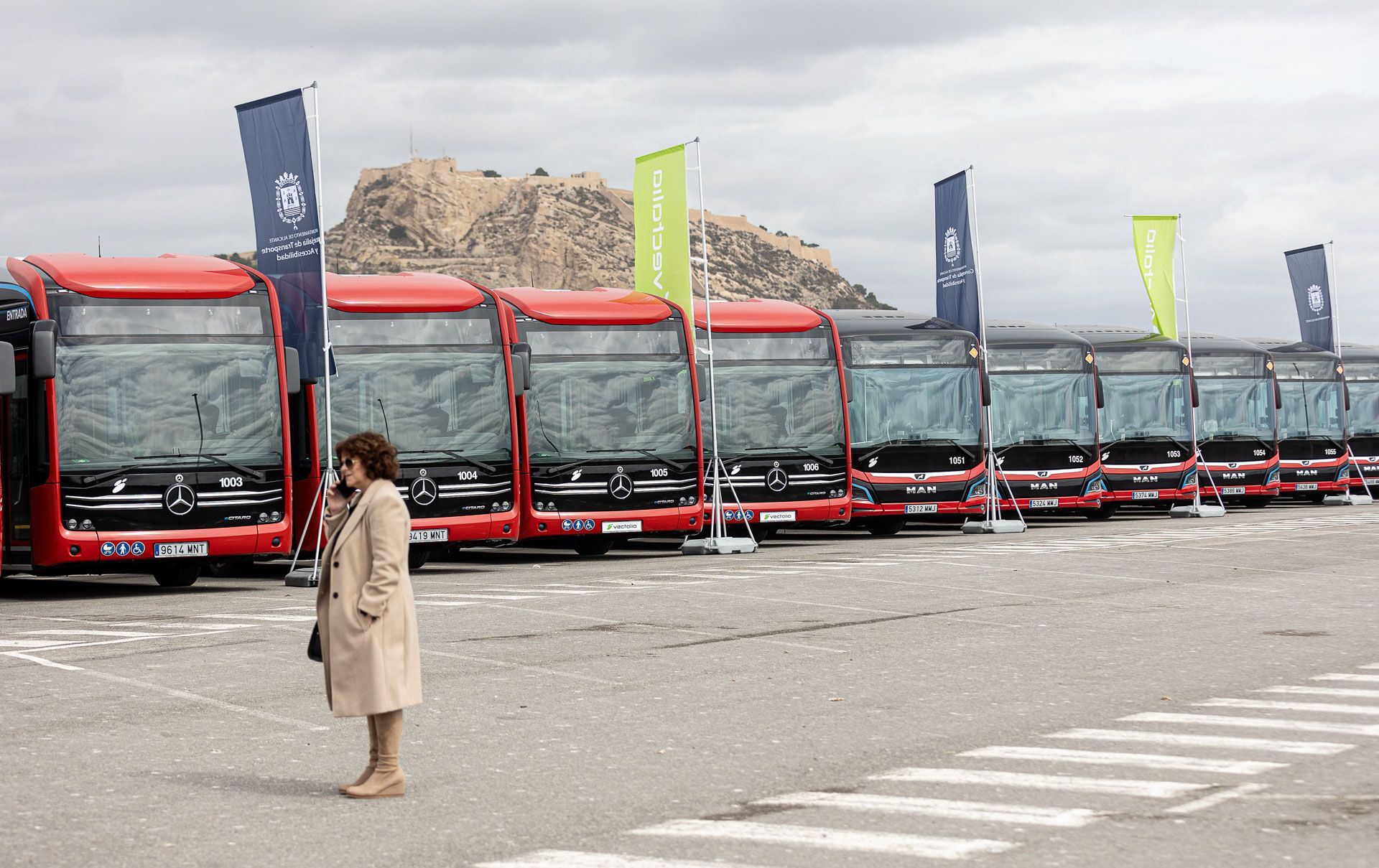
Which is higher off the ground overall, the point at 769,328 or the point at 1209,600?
the point at 769,328

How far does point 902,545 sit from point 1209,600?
31.6ft

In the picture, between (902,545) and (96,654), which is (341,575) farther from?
(902,545)

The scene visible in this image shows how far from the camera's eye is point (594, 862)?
6305 millimetres

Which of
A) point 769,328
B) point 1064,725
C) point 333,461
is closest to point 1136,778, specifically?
point 1064,725

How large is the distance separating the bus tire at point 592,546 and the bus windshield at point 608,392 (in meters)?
2.23

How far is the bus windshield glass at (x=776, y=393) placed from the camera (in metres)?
26.0

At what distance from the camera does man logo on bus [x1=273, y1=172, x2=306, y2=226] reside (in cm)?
2078

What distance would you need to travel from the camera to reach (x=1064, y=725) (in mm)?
9172

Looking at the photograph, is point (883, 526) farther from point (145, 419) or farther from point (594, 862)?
point (594, 862)

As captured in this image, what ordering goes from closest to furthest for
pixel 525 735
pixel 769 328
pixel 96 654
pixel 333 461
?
1. pixel 525 735
2. pixel 96 654
3. pixel 333 461
4. pixel 769 328

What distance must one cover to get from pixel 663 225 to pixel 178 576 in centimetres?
891

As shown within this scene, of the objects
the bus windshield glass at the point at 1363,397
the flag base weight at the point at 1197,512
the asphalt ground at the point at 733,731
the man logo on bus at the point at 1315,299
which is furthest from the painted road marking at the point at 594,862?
the bus windshield glass at the point at 1363,397

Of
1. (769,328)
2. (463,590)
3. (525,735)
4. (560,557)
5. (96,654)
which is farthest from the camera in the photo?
(769,328)

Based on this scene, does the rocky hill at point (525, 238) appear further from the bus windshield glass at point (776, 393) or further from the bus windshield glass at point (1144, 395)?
the bus windshield glass at point (776, 393)
